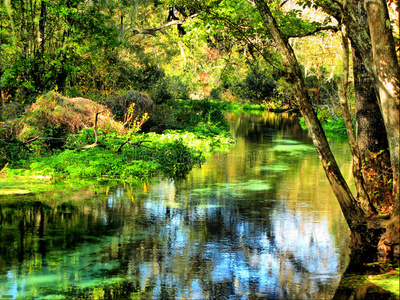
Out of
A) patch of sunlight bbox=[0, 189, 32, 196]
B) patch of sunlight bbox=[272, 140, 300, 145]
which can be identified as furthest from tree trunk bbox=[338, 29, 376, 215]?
patch of sunlight bbox=[272, 140, 300, 145]

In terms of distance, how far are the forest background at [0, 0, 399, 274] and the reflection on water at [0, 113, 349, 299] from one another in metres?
1.30

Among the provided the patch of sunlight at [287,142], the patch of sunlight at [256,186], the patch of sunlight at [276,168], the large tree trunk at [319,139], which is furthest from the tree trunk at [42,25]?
the large tree trunk at [319,139]

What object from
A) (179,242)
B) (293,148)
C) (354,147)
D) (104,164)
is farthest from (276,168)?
(179,242)

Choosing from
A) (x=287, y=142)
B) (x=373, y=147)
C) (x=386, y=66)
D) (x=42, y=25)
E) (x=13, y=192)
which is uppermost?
(x=42, y=25)

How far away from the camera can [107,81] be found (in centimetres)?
2470

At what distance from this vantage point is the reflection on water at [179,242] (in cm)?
605

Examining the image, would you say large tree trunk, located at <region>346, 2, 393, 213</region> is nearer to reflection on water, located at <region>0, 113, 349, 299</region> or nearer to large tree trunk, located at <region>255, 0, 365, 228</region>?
large tree trunk, located at <region>255, 0, 365, 228</region>

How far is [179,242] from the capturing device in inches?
309

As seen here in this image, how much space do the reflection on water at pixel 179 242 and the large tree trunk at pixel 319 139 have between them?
25.9 inches

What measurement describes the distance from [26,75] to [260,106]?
3251 centimetres

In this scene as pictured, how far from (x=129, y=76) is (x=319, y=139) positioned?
1943 centimetres

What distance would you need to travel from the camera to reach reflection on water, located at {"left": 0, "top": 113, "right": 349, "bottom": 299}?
605cm

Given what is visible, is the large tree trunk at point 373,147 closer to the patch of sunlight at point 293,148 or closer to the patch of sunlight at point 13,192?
the patch of sunlight at point 13,192

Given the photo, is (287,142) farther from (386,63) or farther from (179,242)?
(386,63)
